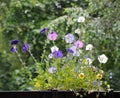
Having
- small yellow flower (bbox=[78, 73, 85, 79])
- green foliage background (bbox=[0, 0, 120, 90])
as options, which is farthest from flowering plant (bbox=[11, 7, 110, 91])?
green foliage background (bbox=[0, 0, 120, 90])

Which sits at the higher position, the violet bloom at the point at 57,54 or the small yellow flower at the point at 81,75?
the violet bloom at the point at 57,54

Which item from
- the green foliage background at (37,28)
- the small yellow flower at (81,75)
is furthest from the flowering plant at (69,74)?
the green foliage background at (37,28)

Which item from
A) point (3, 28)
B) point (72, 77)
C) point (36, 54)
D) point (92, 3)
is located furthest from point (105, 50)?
point (72, 77)

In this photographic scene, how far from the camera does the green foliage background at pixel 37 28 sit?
10.5 ft

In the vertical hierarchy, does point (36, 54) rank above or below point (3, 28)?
below

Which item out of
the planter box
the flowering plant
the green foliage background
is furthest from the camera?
the green foliage background

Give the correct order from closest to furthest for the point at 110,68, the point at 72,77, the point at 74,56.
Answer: the point at 72,77 → the point at 74,56 → the point at 110,68

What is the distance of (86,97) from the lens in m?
1.67

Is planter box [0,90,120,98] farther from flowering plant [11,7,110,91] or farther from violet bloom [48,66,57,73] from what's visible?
violet bloom [48,66,57,73]

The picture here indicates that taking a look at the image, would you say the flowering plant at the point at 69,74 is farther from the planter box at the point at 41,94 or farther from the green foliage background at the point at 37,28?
the green foliage background at the point at 37,28

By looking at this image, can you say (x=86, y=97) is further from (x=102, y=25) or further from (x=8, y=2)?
(x=8, y=2)

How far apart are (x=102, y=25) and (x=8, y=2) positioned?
189 cm

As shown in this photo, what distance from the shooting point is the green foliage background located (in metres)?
3.21

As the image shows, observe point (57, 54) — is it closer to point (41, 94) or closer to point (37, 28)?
point (41, 94)
